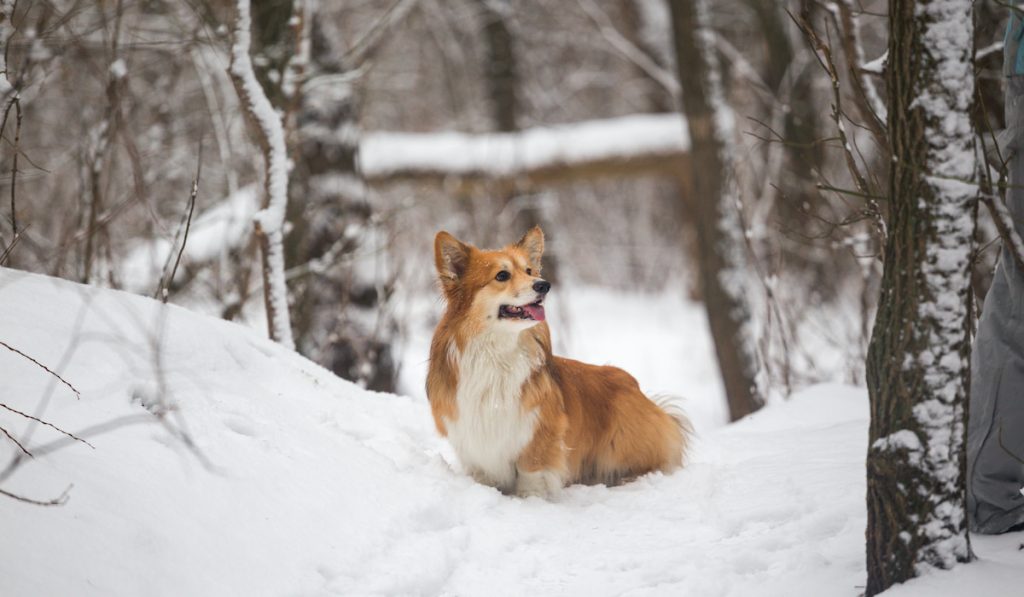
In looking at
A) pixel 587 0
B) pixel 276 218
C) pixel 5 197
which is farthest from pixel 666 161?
pixel 5 197

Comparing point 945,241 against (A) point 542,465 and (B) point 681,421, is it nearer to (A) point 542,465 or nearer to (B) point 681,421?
(A) point 542,465

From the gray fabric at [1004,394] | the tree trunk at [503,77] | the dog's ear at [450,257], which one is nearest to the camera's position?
the gray fabric at [1004,394]

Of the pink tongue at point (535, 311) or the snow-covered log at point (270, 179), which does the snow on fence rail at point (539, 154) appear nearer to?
the snow-covered log at point (270, 179)

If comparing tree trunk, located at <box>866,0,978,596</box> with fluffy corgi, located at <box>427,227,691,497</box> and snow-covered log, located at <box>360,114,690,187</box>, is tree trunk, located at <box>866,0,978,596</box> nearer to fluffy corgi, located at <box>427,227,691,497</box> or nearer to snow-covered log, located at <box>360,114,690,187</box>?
fluffy corgi, located at <box>427,227,691,497</box>

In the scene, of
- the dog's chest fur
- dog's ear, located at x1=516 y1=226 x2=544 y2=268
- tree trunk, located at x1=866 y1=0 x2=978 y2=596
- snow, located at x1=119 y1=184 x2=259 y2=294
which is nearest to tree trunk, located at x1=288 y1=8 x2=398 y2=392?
snow, located at x1=119 y1=184 x2=259 y2=294

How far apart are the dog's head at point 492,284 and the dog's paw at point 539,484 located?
640 mm

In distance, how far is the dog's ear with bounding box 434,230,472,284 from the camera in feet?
11.6

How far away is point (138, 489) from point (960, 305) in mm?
2265

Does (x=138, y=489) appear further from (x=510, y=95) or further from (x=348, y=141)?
(x=510, y=95)

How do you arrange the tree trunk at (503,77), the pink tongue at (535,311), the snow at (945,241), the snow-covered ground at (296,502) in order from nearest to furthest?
1. the snow at (945,241)
2. the snow-covered ground at (296,502)
3. the pink tongue at (535,311)
4. the tree trunk at (503,77)

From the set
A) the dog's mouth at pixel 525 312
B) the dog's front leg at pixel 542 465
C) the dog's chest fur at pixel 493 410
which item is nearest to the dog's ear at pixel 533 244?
the dog's mouth at pixel 525 312

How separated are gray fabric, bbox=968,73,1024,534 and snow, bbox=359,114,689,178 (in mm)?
6281

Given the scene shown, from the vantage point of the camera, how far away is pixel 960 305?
1982mm

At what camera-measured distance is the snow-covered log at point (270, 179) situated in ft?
13.2
